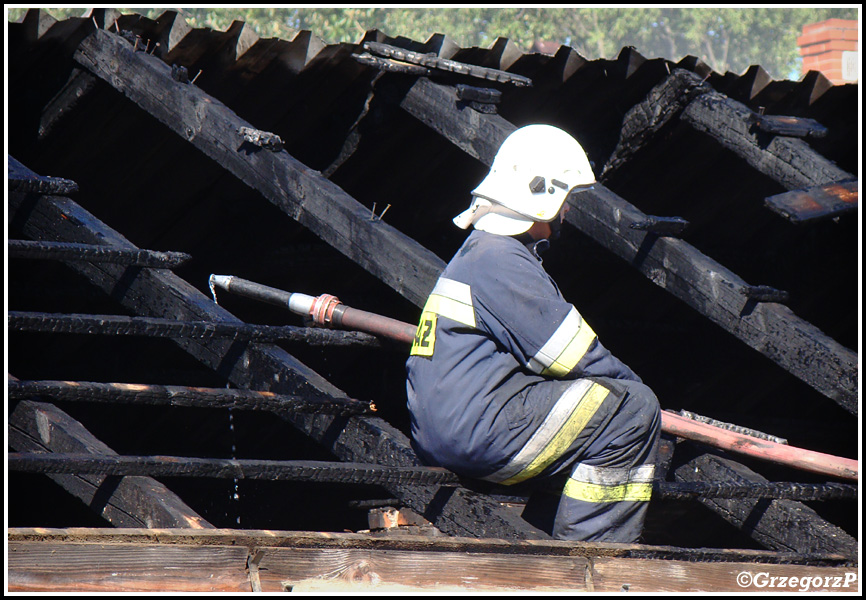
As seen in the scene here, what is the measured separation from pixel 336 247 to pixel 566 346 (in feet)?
4.43

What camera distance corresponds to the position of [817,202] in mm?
4145

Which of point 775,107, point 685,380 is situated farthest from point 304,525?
point 775,107

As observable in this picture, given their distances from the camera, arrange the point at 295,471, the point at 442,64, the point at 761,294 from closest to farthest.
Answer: the point at 295,471, the point at 761,294, the point at 442,64

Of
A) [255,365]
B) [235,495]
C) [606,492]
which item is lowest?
[235,495]

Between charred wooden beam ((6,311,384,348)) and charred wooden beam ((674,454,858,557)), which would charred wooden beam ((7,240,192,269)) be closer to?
charred wooden beam ((6,311,384,348))

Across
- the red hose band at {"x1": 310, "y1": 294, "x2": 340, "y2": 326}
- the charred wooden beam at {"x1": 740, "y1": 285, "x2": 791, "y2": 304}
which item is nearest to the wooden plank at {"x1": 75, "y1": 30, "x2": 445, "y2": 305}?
the red hose band at {"x1": 310, "y1": 294, "x2": 340, "y2": 326}

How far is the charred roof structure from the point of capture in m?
3.60

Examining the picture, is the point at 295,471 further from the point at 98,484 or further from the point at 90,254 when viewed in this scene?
the point at 90,254

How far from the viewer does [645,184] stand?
5.61 metres

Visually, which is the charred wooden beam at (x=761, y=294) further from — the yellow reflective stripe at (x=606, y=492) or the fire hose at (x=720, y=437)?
the yellow reflective stripe at (x=606, y=492)

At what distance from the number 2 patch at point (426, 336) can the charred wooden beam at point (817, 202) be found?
1656 millimetres

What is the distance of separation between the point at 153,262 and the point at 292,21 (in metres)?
29.2

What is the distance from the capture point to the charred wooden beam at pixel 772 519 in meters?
3.81

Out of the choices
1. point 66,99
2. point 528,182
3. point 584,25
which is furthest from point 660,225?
point 584,25
